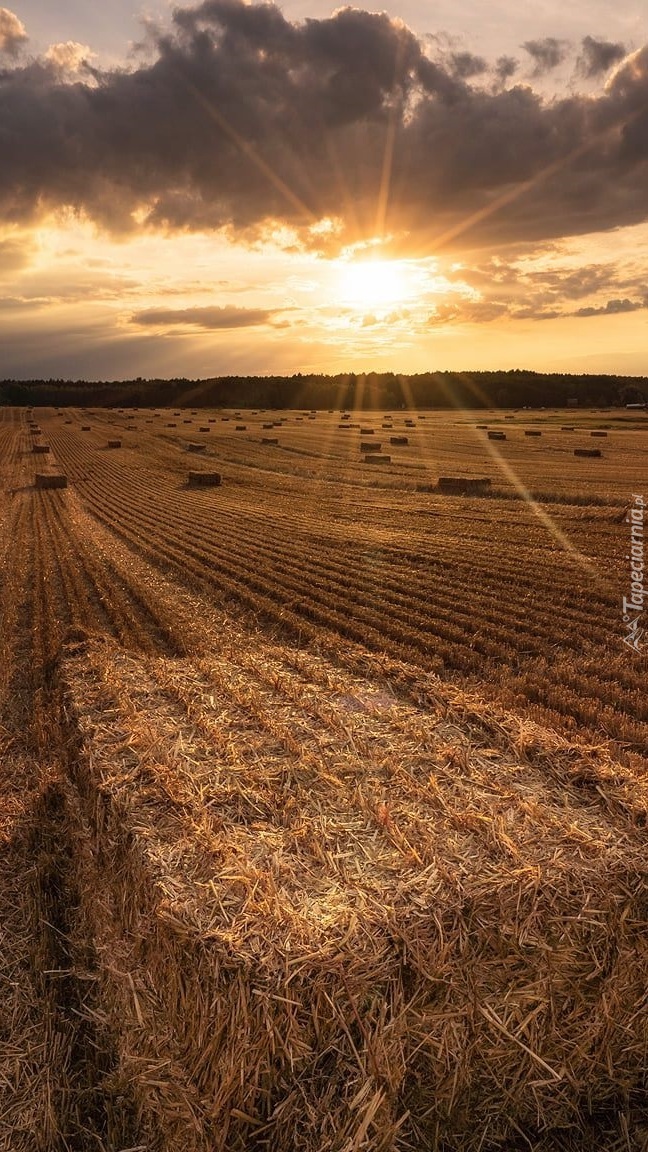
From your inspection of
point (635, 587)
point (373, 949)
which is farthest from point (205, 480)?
point (373, 949)

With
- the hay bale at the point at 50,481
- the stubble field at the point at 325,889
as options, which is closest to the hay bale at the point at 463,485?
the hay bale at the point at 50,481

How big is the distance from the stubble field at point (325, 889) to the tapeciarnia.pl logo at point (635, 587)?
53 cm

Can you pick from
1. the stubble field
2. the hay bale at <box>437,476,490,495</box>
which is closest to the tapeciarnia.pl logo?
the stubble field

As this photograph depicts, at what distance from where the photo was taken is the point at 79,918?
18.3 feet

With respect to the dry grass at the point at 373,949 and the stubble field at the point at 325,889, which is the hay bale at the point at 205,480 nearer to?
the stubble field at the point at 325,889

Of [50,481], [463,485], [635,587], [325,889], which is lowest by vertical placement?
[635,587]

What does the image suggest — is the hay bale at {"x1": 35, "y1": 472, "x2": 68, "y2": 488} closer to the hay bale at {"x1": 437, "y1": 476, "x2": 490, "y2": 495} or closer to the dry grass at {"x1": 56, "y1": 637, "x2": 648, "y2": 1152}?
the hay bale at {"x1": 437, "y1": 476, "x2": 490, "y2": 495}

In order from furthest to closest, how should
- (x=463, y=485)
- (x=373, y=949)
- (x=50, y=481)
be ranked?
(x=50, y=481) < (x=463, y=485) < (x=373, y=949)

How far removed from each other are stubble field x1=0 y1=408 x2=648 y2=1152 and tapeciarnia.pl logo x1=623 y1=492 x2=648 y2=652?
0.53 meters

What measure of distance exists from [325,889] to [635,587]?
38.9 ft

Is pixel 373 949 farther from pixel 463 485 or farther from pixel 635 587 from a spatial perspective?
pixel 463 485

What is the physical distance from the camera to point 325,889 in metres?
4.41

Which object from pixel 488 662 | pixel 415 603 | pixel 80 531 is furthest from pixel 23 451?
pixel 488 662

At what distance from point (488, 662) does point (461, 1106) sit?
6677 mm
